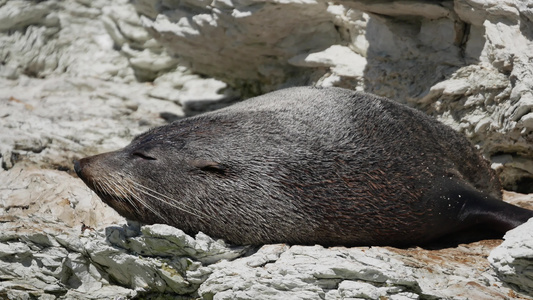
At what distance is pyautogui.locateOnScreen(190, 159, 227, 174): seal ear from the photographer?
532 centimetres

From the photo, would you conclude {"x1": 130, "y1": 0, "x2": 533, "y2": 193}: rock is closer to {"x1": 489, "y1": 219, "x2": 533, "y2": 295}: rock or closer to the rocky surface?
the rocky surface

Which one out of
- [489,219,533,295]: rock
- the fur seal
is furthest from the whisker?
[489,219,533,295]: rock

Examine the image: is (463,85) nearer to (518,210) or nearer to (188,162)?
(518,210)

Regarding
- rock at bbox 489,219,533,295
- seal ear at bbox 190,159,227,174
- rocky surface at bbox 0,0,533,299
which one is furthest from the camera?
seal ear at bbox 190,159,227,174

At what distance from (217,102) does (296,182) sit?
→ 12.6 feet

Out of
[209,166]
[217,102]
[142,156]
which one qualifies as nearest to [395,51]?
[217,102]

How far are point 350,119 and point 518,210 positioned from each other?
145 cm

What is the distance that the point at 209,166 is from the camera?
5.34 meters

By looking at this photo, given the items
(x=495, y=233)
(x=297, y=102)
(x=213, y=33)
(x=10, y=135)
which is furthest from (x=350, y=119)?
(x=10, y=135)

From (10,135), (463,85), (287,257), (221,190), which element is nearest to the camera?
(287,257)

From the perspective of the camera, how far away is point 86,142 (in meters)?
7.59

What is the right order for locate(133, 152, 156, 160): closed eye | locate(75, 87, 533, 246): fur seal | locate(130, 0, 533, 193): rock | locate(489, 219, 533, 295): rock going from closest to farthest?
locate(489, 219, 533, 295): rock, locate(75, 87, 533, 246): fur seal, locate(133, 152, 156, 160): closed eye, locate(130, 0, 533, 193): rock

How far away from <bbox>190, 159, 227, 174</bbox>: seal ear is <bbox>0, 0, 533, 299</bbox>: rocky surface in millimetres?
518

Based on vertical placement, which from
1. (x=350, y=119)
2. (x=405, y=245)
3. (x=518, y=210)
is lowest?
(x=405, y=245)
